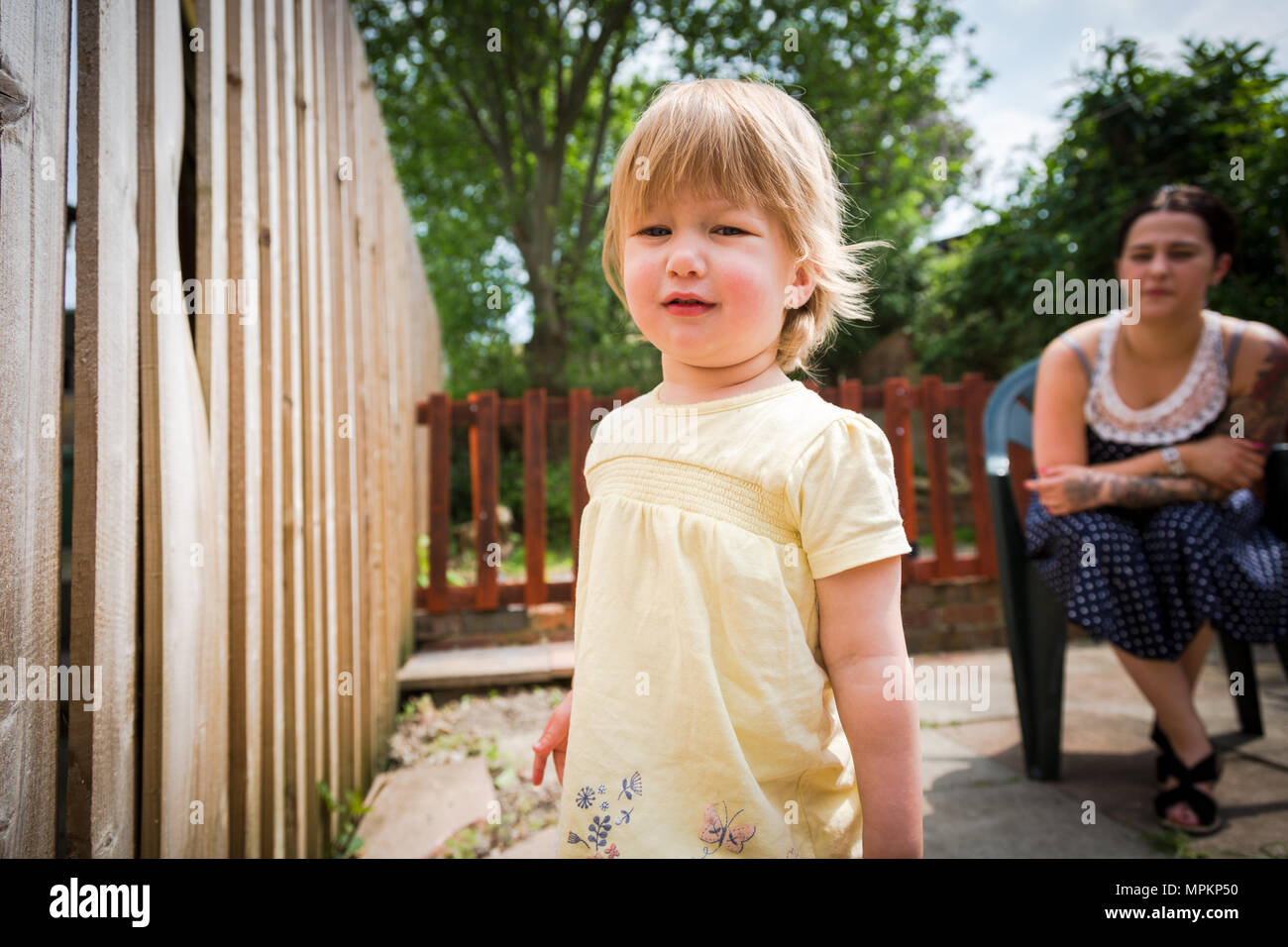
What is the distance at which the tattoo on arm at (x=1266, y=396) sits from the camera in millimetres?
2090

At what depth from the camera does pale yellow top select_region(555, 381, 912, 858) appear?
2.91 ft

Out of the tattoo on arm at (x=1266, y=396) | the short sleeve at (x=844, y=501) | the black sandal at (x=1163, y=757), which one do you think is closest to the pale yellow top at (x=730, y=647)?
the short sleeve at (x=844, y=501)

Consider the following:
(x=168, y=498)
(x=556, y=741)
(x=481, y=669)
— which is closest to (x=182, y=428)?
(x=168, y=498)

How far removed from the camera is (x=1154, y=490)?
80.2 inches

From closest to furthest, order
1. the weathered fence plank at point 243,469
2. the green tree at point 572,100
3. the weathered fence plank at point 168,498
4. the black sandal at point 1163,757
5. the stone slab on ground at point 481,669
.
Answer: the weathered fence plank at point 168,498
the weathered fence plank at point 243,469
the black sandal at point 1163,757
the stone slab on ground at point 481,669
the green tree at point 572,100

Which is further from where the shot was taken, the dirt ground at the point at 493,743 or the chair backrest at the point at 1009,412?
the chair backrest at the point at 1009,412

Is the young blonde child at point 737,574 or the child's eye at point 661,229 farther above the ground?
the child's eye at point 661,229

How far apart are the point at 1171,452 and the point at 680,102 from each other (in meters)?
1.87

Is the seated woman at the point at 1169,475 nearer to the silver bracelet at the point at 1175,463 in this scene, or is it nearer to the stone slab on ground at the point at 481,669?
the silver bracelet at the point at 1175,463

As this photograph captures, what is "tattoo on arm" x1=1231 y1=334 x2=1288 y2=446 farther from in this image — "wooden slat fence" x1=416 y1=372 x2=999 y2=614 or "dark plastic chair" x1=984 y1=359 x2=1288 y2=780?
"wooden slat fence" x1=416 y1=372 x2=999 y2=614

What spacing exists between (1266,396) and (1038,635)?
3.05 ft

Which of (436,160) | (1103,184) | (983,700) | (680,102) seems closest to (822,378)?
(680,102)

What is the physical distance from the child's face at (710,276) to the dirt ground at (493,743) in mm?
1601
